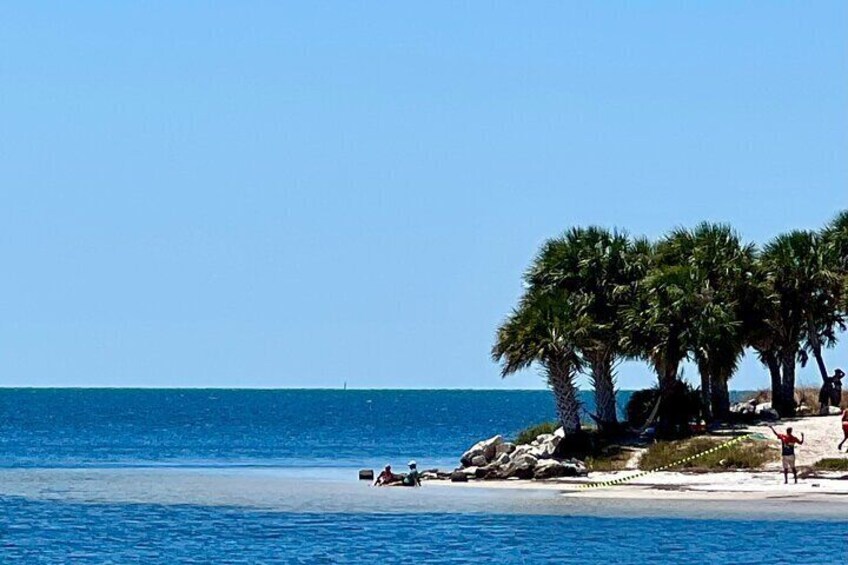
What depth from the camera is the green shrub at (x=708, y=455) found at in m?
57.1

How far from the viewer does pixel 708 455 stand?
191 feet

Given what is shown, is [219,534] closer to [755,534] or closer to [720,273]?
[755,534]

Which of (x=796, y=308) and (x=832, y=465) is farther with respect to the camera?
(x=796, y=308)

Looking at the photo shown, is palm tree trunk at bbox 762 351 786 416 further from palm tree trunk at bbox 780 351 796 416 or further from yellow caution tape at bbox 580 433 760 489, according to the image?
yellow caution tape at bbox 580 433 760 489

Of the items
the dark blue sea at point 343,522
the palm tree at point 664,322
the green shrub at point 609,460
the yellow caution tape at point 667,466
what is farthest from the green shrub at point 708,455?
the dark blue sea at point 343,522

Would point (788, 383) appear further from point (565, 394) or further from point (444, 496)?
point (444, 496)

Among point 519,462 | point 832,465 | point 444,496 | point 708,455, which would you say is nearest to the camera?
point 832,465

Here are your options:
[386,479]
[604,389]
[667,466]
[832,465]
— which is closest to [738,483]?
[832,465]

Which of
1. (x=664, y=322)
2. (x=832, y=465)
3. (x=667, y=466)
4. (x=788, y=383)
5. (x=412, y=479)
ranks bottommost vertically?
(x=412, y=479)

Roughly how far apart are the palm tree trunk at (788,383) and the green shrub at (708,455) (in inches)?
354

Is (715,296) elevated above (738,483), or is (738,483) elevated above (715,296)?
(715,296)

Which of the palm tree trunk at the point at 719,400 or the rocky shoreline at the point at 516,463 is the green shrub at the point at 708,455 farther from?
the palm tree trunk at the point at 719,400

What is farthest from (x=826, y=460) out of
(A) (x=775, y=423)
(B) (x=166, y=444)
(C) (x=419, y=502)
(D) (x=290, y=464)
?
(B) (x=166, y=444)

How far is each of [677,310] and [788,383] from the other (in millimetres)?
8783
